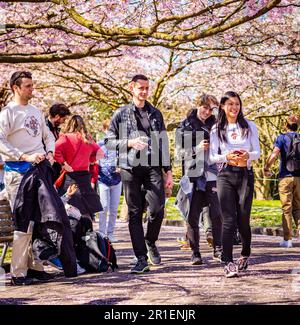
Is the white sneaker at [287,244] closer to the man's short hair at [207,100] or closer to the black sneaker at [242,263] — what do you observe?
the man's short hair at [207,100]

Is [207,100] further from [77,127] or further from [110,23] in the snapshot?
[110,23]

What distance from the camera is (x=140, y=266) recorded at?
8570mm

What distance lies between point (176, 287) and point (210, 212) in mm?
2369

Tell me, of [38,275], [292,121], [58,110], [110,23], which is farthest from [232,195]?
[110,23]

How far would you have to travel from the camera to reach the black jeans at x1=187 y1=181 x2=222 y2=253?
959 cm

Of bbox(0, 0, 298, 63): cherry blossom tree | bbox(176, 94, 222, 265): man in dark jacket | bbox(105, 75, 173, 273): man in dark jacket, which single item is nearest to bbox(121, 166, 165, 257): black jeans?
bbox(105, 75, 173, 273): man in dark jacket

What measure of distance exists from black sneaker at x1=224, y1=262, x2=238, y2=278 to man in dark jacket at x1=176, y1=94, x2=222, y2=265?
4.83 ft

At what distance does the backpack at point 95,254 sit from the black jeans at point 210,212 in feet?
3.47

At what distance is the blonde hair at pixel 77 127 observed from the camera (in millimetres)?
9797

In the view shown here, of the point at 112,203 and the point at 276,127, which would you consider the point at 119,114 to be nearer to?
the point at 112,203

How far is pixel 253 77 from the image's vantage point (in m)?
21.4

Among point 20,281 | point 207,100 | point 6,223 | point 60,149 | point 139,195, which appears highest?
point 207,100

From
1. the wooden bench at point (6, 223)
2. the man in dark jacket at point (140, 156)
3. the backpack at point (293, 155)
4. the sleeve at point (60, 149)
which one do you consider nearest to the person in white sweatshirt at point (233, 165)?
the man in dark jacket at point (140, 156)
